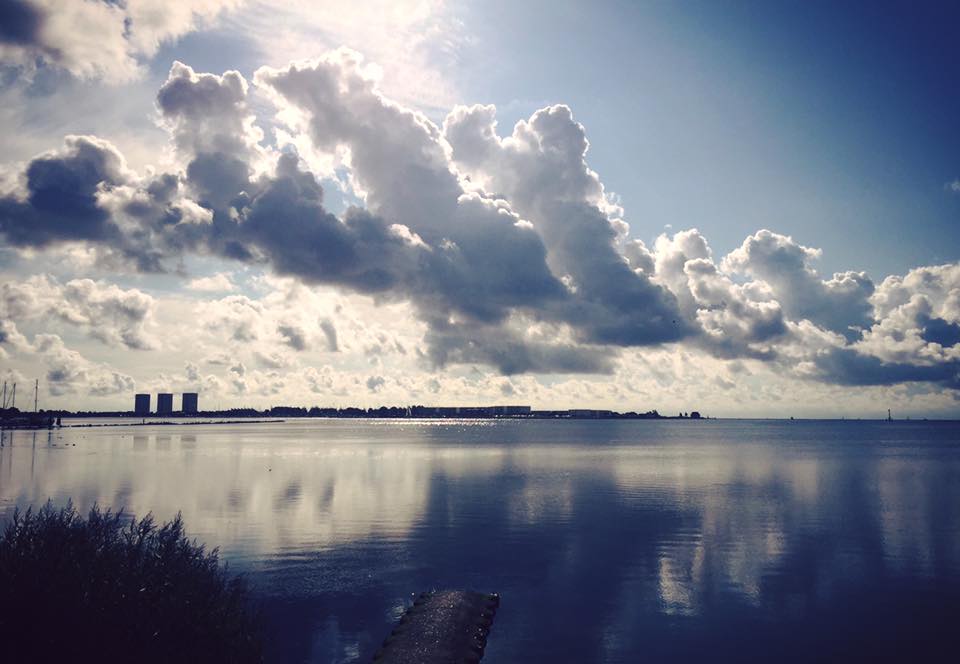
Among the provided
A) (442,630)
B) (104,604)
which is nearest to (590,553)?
(442,630)

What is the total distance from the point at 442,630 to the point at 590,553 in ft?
75.1

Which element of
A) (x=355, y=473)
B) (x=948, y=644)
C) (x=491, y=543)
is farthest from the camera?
(x=355, y=473)

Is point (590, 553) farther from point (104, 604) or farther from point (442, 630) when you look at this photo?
point (104, 604)

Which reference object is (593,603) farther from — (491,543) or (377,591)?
(491,543)

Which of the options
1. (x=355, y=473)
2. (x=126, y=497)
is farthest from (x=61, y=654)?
(x=355, y=473)

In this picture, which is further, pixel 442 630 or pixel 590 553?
pixel 590 553

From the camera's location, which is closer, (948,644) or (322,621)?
(948,644)

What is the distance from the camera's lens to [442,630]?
103ft

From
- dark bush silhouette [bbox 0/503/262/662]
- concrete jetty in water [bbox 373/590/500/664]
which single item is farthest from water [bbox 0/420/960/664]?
dark bush silhouette [bbox 0/503/262/662]

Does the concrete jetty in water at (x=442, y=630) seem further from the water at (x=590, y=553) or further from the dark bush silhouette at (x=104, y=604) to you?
the dark bush silhouette at (x=104, y=604)

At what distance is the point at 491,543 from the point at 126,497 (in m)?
47.3

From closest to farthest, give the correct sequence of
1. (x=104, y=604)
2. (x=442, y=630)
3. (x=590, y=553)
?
(x=104, y=604)
(x=442, y=630)
(x=590, y=553)

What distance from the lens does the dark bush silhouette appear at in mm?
19484

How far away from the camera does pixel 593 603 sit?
38438 mm
